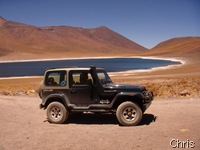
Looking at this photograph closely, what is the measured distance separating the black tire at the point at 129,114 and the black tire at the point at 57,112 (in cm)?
181

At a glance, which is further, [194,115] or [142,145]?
[194,115]

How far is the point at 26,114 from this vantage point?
11.2 metres

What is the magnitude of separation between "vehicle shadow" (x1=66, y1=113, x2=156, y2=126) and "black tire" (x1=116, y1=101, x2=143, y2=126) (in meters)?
0.36

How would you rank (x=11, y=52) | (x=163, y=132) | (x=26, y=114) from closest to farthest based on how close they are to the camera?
(x=163, y=132)
(x=26, y=114)
(x=11, y=52)

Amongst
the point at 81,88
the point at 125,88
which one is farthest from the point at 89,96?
the point at 125,88

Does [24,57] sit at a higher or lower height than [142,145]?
higher

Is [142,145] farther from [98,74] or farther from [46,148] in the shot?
[98,74]

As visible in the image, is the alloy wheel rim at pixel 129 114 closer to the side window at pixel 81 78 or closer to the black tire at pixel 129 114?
the black tire at pixel 129 114

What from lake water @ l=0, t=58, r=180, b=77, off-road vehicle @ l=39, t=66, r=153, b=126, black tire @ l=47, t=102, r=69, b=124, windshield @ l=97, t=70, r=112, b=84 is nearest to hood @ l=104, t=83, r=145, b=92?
off-road vehicle @ l=39, t=66, r=153, b=126

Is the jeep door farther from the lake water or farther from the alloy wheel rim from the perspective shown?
the lake water

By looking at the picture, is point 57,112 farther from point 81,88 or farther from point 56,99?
point 81,88

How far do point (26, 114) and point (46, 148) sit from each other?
4.67 m

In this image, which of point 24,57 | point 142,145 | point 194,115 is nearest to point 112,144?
point 142,145

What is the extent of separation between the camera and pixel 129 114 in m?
8.91
